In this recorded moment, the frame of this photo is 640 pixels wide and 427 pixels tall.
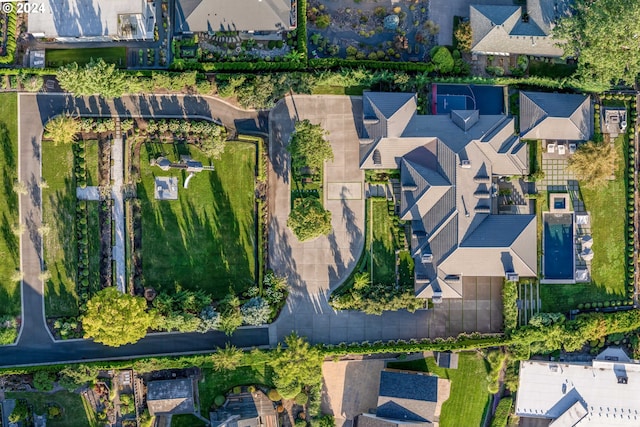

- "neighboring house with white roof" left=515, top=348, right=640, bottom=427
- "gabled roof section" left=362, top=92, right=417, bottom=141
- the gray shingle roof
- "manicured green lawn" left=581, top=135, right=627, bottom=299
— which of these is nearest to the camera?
"gabled roof section" left=362, top=92, right=417, bottom=141

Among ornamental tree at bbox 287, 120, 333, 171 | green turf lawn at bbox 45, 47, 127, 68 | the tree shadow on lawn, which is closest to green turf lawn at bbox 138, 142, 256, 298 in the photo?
ornamental tree at bbox 287, 120, 333, 171

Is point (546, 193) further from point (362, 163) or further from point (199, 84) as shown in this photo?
point (199, 84)

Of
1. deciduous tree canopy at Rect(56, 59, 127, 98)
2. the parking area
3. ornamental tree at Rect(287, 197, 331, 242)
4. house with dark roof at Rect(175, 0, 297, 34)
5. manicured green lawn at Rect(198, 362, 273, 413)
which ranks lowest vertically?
manicured green lawn at Rect(198, 362, 273, 413)

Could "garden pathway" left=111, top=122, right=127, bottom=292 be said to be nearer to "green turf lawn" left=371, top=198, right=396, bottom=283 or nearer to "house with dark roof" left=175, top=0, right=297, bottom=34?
"house with dark roof" left=175, top=0, right=297, bottom=34

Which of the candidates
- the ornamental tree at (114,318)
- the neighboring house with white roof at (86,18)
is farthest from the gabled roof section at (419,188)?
the neighboring house with white roof at (86,18)

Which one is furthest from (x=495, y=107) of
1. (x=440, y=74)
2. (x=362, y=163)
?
(x=362, y=163)

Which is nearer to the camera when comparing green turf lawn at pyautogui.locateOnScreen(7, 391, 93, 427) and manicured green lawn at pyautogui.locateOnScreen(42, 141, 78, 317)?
green turf lawn at pyautogui.locateOnScreen(7, 391, 93, 427)

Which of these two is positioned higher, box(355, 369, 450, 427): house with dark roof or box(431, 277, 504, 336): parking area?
box(431, 277, 504, 336): parking area
